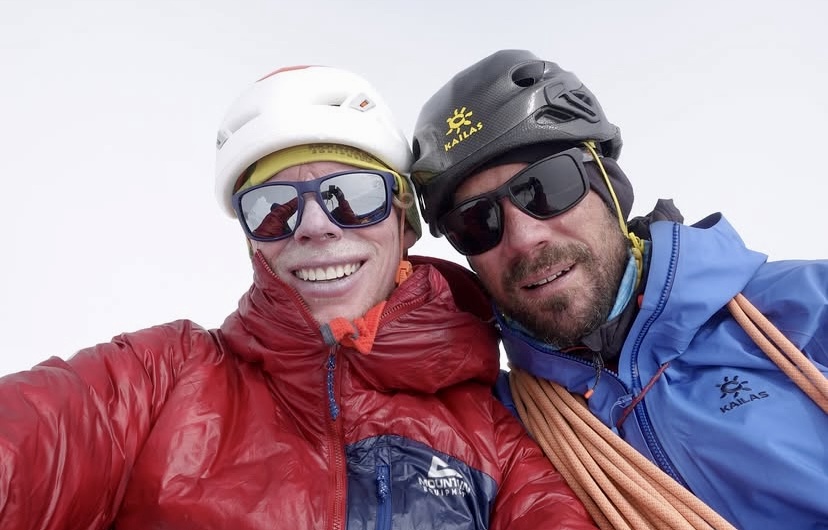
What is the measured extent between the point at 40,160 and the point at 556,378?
13.9 ft

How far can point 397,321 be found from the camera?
5.25 feet

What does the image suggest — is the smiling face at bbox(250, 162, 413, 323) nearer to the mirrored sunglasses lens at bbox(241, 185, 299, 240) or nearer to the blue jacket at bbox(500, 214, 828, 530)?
the mirrored sunglasses lens at bbox(241, 185, 299, 240)

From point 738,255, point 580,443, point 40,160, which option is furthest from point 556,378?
point 40,160

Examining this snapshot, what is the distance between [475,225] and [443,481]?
0.85 metres

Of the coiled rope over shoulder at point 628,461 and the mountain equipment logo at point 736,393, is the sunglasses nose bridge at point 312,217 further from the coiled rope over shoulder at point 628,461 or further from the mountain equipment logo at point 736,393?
the mountain equipment logo at point 736,393

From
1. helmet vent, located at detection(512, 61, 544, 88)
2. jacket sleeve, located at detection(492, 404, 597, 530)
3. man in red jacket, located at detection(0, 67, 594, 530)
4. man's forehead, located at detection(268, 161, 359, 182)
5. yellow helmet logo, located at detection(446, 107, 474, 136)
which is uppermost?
helmet vent, located at detection(512, 61, 544, 88)

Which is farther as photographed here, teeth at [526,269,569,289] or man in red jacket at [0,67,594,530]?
teeth at [526,269,569,289]

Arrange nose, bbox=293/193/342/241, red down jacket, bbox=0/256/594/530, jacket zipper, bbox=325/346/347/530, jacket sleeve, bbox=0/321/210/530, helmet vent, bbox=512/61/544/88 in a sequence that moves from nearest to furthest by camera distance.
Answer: jacket sleeve, bbox=0/321/210/530 < red down jacket, bbox=0/256/594/530 < jacket zipper, bbox=325/346/347/530 < nose, bbox=293/193/342/241 < helmet vent, bbox=512/61/544/88

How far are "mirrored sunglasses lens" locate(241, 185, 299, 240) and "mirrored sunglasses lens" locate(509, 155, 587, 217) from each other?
2.41 ft

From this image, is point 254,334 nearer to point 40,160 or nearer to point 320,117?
point 320,117

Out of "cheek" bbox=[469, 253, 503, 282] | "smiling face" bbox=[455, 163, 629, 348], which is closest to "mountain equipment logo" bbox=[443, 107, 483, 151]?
"smiling face" bbox=[455, 163, 629, 348]

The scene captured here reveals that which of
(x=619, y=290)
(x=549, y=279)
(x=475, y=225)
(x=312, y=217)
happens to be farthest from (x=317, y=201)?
(x=619, y=290)

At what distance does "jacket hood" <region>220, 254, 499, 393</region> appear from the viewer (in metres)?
1.53

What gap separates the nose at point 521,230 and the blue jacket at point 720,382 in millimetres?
341
